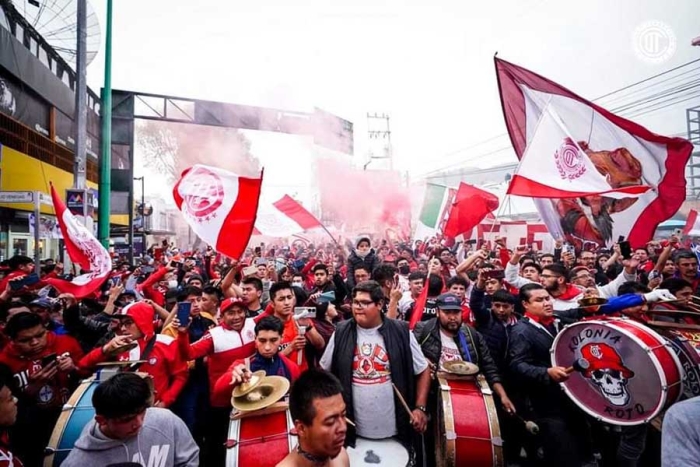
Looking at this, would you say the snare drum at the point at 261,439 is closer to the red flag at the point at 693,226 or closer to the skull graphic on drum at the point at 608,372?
the skull graphic on drum at the point at 608,372

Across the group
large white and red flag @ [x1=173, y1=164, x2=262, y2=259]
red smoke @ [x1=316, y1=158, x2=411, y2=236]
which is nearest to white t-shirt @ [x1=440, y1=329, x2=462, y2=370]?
large white and red flag @ [x1=173, y1=164, x2=262, y2=259]

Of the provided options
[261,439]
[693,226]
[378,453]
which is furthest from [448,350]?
[693,226]

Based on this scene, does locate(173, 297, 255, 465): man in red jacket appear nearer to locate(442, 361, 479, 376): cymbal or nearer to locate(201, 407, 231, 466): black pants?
locate(201, 407, 231, 466): black pants

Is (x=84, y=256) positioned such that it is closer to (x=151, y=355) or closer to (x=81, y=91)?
(x=151, y=355)

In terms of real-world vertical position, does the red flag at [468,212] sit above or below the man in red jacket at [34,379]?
above

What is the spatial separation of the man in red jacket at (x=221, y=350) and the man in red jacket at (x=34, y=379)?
876mm

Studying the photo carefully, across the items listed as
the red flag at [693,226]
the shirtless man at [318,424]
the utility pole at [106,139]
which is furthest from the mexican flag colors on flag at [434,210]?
the shirtless man at [318,424]

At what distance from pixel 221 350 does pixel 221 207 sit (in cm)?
178

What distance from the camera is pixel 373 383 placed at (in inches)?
125

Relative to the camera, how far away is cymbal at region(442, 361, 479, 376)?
10.7 ft

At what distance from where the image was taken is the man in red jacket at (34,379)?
3080mm

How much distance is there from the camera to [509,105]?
19.6 ft

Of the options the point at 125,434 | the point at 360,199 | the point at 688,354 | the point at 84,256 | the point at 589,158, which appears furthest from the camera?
the point at 360,199

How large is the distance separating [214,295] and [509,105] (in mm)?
4589
